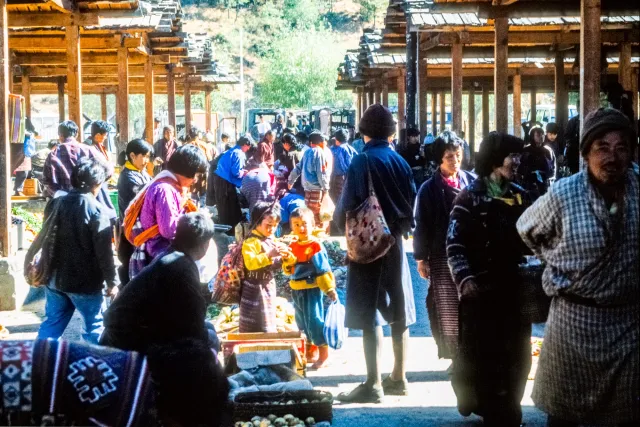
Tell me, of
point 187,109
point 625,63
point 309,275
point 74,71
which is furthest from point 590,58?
point 187,109

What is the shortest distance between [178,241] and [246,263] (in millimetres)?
2412

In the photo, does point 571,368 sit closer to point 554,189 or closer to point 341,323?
point 554,189

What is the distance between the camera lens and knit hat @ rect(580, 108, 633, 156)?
4410mm

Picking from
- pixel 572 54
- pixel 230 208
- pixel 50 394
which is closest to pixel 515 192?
pixel 50 394

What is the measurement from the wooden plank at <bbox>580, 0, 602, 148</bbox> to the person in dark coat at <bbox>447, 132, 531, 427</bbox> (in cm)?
353

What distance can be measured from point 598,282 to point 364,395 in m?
2.71

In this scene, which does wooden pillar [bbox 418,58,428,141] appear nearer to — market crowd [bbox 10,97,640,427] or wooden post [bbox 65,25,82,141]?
wooden post [bbox 65,25,82,141]

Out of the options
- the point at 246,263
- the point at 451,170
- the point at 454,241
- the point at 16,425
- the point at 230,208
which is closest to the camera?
the point at 16,425

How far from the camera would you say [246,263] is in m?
7.38

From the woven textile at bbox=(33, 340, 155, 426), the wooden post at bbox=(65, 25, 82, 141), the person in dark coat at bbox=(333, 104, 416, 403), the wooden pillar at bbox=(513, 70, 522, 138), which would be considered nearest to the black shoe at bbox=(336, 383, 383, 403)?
the person in dark coat at bbox=(333, 104, 416, 403)

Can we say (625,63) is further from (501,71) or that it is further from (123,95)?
(123,95)

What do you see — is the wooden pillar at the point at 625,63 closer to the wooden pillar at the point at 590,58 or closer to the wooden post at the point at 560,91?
the wooden post at the point at 560,91

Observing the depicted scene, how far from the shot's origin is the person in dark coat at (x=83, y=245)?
708 cm

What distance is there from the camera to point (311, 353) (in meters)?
7.99
